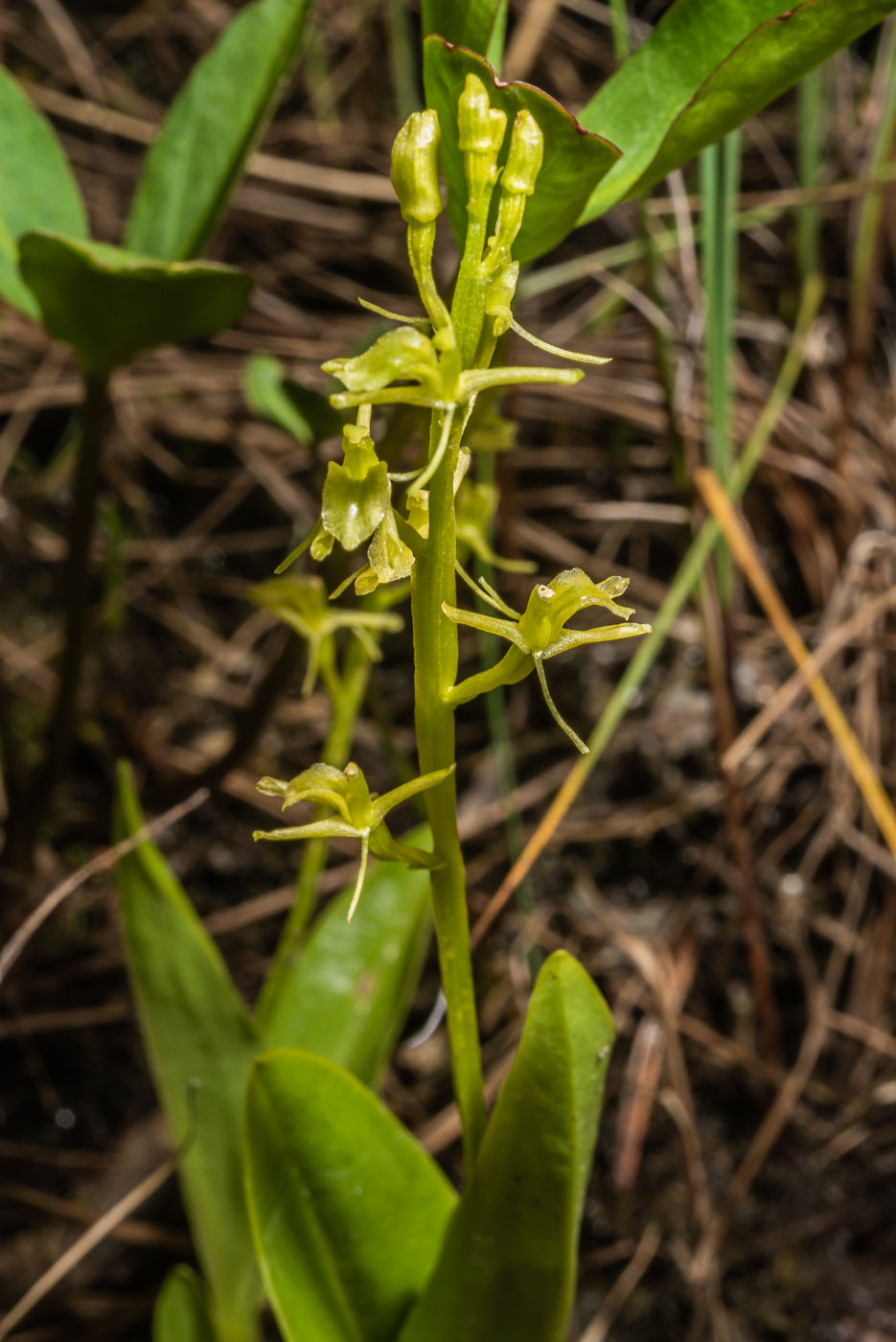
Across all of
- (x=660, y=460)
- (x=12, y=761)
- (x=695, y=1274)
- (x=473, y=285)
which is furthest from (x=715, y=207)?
(x=695, y=1274)

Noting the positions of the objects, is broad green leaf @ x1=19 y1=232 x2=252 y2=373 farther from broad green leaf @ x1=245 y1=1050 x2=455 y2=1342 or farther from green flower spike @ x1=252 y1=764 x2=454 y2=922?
broad green leaf @ x1=245 y1=1050 x2=455 y2=1342

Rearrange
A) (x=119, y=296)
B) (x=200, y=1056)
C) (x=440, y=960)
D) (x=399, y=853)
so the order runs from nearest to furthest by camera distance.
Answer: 1. (x=399, y=853)
2. (x=440, y=960)
3. (x=119, y=296)
4. (x=200, y=1056)

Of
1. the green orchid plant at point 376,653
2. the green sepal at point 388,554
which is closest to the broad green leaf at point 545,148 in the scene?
the green orchid plant at point 376,653

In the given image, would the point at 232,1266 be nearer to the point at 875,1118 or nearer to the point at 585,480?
the point at 875,1118

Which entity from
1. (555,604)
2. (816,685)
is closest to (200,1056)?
(555,604)

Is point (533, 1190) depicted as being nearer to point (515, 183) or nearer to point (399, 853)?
point (399, 853)

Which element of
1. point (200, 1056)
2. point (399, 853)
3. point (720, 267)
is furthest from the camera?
point (720, 267)
